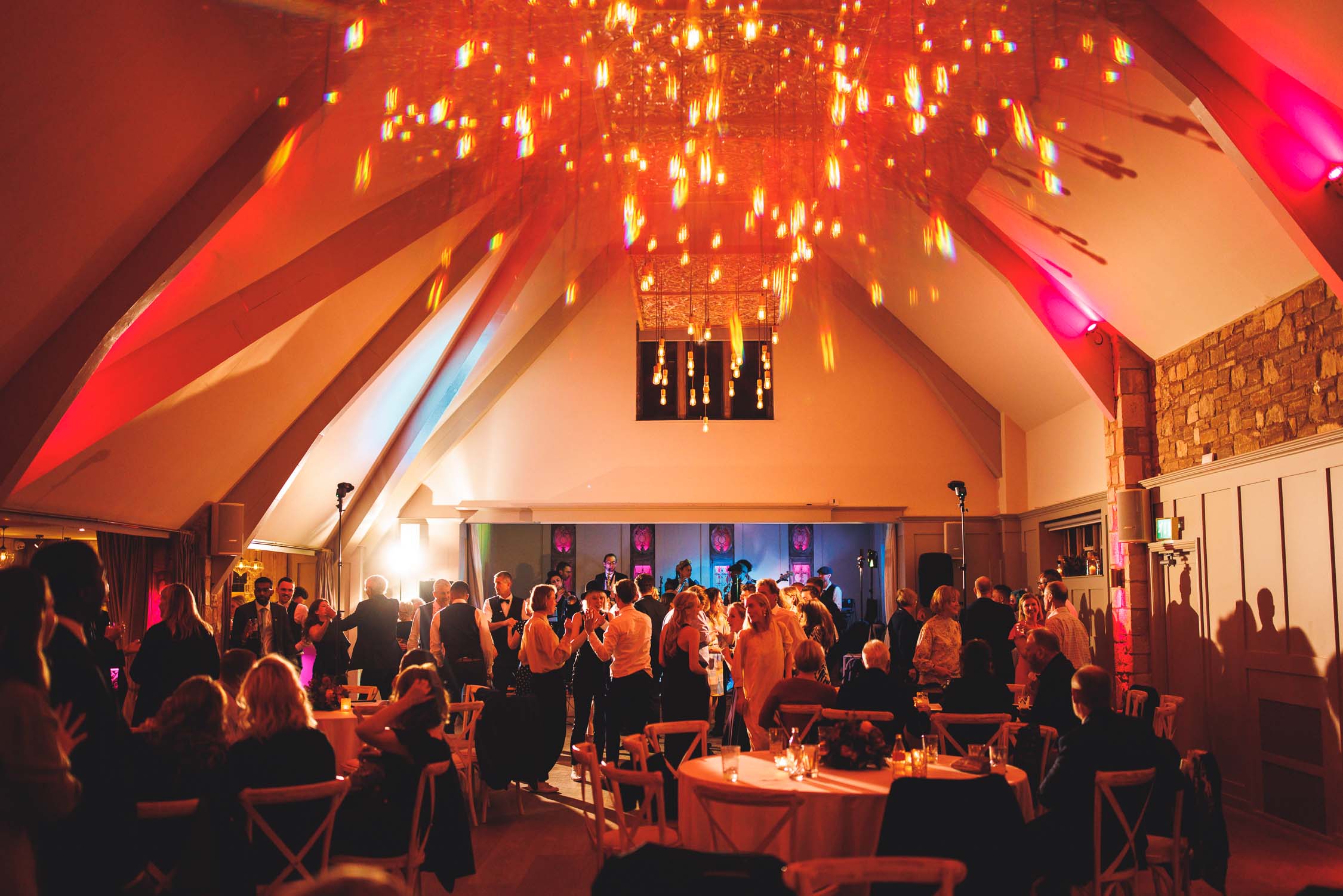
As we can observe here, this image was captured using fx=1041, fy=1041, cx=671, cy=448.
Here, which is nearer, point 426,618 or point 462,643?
point 462,643

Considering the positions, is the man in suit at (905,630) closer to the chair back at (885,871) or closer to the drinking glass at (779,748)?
the drinking glass at (779,748)

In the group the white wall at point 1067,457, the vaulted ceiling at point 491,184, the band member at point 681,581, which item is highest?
the vaulted ceiling at point 491,184

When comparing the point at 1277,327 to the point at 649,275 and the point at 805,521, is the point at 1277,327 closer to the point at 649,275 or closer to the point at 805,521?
the point at 649,275

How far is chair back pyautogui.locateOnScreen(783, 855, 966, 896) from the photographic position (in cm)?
257

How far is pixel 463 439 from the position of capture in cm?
1355

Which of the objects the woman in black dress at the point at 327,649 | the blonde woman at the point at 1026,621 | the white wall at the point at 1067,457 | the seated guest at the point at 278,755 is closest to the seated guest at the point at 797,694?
the seated guest at the point at 278,755

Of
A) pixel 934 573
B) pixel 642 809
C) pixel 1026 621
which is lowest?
pixel 642 809

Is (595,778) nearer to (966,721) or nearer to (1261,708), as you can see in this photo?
(966,721)

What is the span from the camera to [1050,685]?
5477mm

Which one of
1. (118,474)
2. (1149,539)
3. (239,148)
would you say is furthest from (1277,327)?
(118,474)

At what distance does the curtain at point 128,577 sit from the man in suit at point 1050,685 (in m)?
6.87

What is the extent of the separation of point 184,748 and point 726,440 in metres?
10.4

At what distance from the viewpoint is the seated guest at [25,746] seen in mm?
2156

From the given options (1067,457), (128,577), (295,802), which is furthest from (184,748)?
(1067,457)
